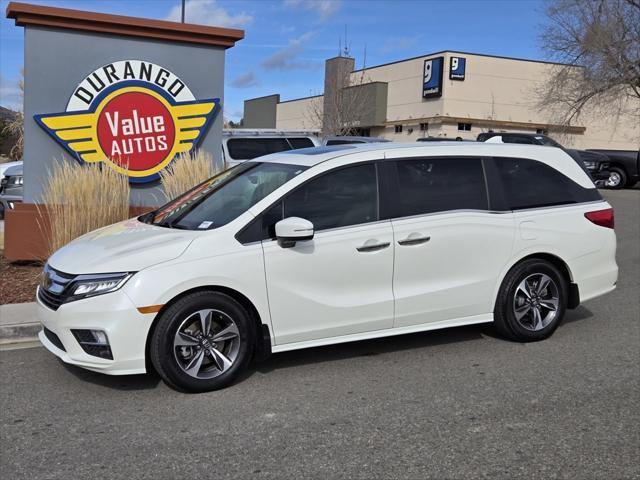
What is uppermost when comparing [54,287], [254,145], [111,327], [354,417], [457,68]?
[457,68]

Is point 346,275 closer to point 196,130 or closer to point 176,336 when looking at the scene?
point 176,336

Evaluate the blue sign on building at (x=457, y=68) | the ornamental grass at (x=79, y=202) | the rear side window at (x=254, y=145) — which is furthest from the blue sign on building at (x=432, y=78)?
the ornamental grass at (x=79, y=202)

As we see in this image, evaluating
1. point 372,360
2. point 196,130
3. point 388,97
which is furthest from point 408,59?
point 372,360

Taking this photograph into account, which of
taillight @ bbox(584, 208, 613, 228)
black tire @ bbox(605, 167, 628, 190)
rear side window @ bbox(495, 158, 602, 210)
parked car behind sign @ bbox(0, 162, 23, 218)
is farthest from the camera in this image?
black tire @ bbox(605, 167, 628, 190)

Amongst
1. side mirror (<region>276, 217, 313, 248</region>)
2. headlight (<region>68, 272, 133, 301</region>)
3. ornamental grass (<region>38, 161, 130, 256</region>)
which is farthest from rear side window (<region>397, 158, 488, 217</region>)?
ornamental grass (<region>38, 161, 130, 256</region>)

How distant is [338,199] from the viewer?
5.15 m

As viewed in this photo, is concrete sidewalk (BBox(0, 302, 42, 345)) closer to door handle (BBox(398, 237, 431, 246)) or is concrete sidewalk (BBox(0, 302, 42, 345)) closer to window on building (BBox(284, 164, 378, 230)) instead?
window on building (BBox(284, 164, 378, 230))

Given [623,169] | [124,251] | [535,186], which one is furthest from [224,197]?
[623,169]

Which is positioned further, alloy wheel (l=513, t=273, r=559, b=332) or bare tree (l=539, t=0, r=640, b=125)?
bare tree (l=539, t=0, r=640, b=125)

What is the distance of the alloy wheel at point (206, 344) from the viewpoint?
456cm

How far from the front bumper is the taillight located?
416 centimetres

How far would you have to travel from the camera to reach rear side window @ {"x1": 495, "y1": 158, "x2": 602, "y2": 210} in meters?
5.89

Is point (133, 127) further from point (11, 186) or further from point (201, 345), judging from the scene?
point (201, 345)

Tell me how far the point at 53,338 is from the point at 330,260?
212 cm
